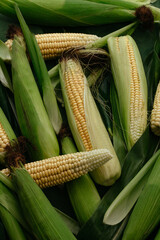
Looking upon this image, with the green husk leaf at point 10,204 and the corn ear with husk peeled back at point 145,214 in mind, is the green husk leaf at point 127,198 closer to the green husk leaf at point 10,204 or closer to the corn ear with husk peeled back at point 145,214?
the corn ear with husk peeled back at point 145,214

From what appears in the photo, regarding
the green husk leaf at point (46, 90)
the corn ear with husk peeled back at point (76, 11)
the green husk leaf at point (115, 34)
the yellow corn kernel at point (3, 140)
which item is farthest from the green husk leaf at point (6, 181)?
the corn ear with husk peeled back at point (76, 11)

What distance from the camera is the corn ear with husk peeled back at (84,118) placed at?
60.6 inches

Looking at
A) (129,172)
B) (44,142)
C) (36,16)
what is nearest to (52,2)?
(36,16)

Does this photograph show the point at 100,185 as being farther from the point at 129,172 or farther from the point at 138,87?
the point at 138,87

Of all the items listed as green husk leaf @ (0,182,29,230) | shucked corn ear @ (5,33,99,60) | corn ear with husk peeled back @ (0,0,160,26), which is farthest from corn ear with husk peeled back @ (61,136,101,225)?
corn ear with husk peeled back @ (0,0,160,26)

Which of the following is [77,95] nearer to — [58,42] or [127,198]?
[58,42]

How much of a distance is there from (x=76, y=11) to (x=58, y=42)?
0.22 m

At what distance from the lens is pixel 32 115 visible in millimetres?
1531

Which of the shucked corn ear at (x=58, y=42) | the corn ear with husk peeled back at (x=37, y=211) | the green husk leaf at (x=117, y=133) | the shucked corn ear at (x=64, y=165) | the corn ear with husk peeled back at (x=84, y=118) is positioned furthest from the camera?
the shucked corn ear at (x=58, y=42)

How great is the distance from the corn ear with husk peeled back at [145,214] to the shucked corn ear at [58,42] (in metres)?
0.82

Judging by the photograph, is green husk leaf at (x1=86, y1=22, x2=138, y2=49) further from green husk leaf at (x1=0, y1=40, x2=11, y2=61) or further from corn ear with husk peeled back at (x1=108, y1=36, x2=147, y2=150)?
green husk leaf at (x1=0, y1=40, x2=11, y2=61)

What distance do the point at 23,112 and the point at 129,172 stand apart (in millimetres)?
564

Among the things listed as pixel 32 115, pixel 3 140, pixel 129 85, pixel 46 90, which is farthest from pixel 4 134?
pixel 129 85

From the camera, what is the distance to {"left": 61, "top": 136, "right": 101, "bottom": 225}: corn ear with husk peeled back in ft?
4.86
